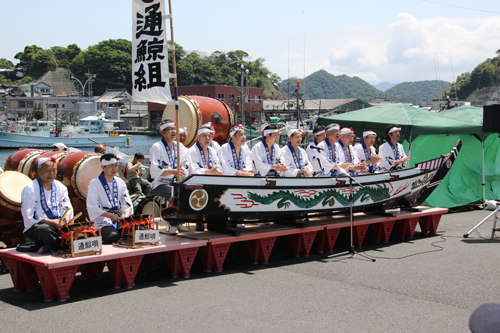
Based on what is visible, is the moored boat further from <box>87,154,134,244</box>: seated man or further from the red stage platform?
<box>87,154,134,244</box>: seated man

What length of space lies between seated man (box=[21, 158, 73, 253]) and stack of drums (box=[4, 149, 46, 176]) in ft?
8.22

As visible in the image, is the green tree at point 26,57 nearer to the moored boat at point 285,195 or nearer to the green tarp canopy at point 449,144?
the green tarp canopy at point 449,144

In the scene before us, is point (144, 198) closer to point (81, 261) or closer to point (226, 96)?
point (81, 261)

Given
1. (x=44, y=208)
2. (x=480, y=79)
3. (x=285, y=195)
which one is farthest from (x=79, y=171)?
(x=480, y=79)

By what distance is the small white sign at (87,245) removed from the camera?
4.84 m

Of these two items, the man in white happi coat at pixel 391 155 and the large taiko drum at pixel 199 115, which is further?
A: the man in white happi coat at pixel 391 155

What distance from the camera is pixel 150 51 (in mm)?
6051

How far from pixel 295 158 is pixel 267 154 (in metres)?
0.55

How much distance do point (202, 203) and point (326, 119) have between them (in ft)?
23.9

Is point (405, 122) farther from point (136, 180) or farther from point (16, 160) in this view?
point (16, 160)

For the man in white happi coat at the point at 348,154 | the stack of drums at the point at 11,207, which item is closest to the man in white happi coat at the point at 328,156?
the man in white happi coat at the point at 348,154

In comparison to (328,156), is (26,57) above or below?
above

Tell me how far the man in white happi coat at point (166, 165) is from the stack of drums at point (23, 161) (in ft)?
8.37

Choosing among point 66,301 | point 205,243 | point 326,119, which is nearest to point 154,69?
point 205,243
